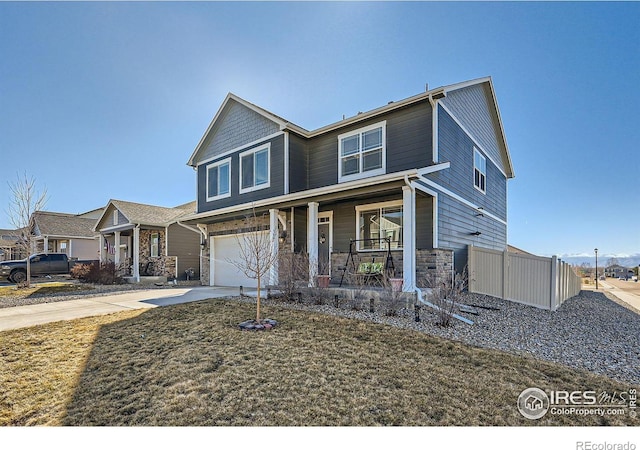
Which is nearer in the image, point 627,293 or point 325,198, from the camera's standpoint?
point 325,198

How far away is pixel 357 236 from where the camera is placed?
10.5m

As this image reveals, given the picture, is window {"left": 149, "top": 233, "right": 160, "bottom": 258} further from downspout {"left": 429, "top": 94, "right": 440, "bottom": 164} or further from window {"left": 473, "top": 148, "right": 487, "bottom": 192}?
window {"left": 473, "top": 148, "right": 487, "bottom": 192}

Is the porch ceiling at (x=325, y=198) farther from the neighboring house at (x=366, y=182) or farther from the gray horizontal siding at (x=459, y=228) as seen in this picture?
the gray horizontal siding at (x=459, y=228)

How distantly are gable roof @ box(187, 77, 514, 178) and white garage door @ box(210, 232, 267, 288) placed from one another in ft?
13.4

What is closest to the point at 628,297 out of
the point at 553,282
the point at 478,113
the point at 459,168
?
the point at 553,282

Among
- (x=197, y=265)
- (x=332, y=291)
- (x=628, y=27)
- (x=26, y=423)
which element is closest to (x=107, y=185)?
(x=197, y=265)

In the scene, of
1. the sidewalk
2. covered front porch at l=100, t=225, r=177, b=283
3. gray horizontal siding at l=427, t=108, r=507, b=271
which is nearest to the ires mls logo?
gray horizontal siding at l=427, t=108, r=507, b=271

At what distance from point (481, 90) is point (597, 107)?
15.3 feet

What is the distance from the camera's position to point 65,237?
25.3 m

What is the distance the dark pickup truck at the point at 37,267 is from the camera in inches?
654

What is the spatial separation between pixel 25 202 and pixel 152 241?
18.8 feet

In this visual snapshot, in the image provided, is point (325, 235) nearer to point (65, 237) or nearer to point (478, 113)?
point (478, 113)
